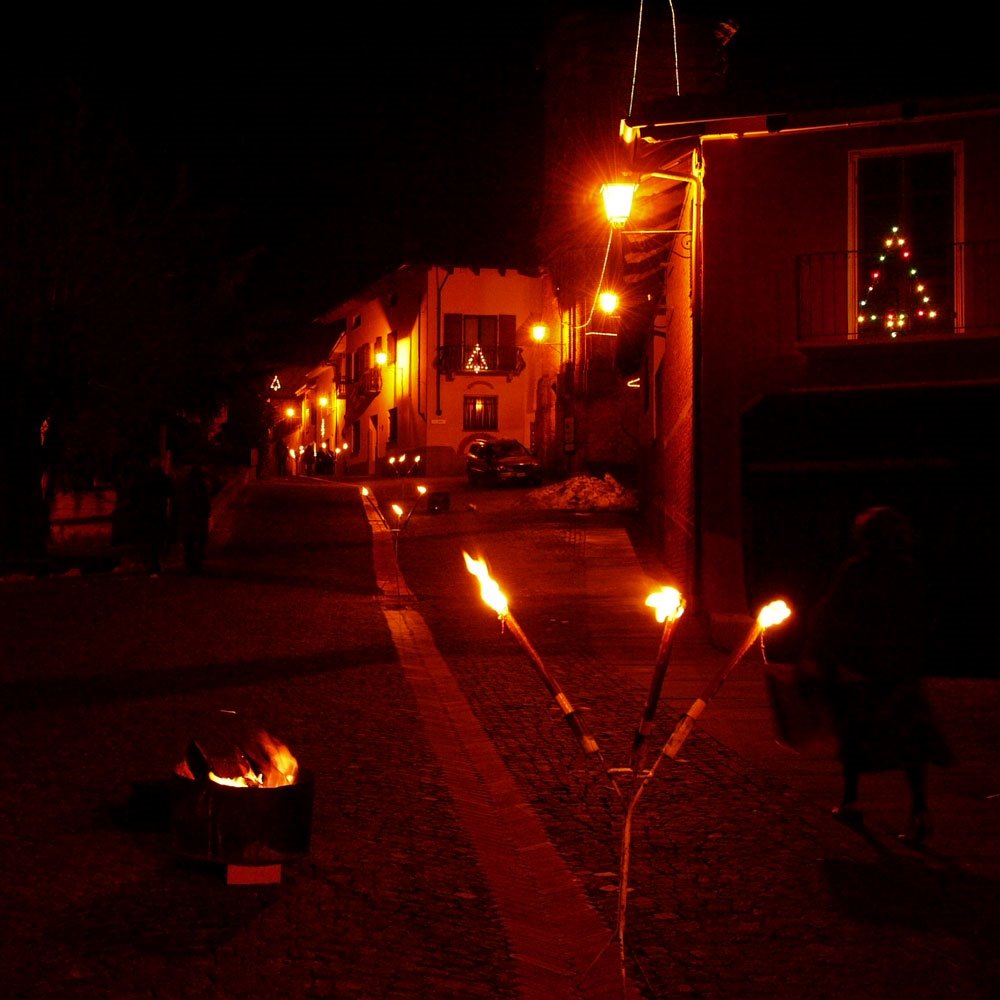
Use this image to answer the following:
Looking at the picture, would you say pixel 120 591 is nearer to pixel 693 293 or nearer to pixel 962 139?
pixel 693 293

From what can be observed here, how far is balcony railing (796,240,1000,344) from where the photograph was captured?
12.7 metres

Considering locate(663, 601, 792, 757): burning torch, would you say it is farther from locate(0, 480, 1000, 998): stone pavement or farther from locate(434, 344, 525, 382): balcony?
locate(434, 344, 525, 382): balcony

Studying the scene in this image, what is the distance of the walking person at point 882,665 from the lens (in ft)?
20.8

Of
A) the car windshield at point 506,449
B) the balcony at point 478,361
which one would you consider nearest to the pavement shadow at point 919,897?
the car windshield at point 506,449

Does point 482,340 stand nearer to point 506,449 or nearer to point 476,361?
point 476,361

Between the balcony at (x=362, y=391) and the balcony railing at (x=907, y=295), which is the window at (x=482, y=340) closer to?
the balcony at (x=362, y=391)

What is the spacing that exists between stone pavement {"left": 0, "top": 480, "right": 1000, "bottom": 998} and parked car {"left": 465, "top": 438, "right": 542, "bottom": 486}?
24.0m

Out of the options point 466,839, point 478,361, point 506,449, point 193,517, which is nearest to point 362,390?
point 478,361

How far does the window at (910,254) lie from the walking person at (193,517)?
10148mm

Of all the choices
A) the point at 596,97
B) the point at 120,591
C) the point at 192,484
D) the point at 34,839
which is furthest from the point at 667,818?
the point at 596,97

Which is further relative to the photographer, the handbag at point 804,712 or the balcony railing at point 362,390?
the balcony railing at point 362,390

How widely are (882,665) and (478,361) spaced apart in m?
44.0

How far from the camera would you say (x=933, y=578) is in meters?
12.2

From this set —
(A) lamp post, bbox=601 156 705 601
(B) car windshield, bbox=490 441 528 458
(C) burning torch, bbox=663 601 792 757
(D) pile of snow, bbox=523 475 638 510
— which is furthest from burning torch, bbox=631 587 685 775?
(B) car windshield, bbox=490 441 528 458
